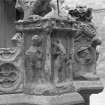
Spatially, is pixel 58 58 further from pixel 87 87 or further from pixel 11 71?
pixel 87 87

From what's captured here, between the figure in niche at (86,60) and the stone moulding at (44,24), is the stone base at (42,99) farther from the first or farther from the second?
the figure in niche at (86,60)

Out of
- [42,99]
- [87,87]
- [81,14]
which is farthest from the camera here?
[81,14]

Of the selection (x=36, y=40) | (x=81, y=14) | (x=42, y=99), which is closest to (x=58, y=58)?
(x=36, y=40)

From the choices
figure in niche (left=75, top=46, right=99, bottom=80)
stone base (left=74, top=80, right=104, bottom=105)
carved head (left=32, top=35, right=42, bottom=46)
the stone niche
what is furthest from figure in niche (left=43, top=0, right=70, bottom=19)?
stone base (left=74, top=80, right=104, bottom=105)

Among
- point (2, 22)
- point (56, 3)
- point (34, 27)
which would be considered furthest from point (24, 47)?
point (2, 22)

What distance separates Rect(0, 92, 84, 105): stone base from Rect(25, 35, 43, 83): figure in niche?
24 centimetres

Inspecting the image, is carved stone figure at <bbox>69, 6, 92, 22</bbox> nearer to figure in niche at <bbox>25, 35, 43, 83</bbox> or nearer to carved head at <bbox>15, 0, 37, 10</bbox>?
carved head at <bbox>15, 0, 37, 10</bbox>

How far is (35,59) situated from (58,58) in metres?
0.28

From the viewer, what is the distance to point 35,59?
4121mm

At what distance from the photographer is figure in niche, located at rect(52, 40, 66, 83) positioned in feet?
13.7

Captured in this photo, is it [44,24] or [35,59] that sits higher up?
[44,24]

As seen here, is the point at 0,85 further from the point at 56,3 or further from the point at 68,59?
the point at 56,3

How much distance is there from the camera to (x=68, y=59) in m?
4.36

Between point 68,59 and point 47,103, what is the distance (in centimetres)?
70
